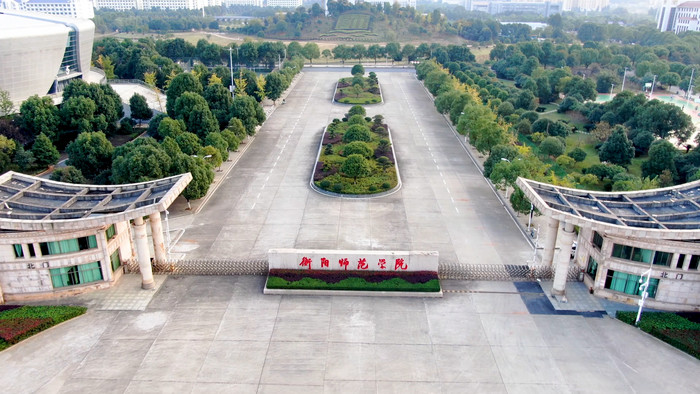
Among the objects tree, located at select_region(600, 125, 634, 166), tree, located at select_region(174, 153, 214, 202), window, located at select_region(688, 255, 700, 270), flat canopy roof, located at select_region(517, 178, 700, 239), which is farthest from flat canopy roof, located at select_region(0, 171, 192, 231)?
tree, located at select_region(600, 125, 634, 166)

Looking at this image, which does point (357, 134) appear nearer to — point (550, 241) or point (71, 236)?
point (550, 241)

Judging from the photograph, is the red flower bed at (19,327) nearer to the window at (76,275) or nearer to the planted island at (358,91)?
the window at (76,275)

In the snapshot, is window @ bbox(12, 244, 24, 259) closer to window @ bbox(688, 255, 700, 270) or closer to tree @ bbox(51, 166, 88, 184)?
tree @ bbox(51, 166, 88, 184)

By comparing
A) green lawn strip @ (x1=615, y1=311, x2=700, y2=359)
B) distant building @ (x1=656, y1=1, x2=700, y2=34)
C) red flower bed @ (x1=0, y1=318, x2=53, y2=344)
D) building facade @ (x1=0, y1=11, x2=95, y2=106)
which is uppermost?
distant building @ (x1=656, y1=1, x2=700, y2=34)

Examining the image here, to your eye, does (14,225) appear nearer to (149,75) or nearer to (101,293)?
(101,293)

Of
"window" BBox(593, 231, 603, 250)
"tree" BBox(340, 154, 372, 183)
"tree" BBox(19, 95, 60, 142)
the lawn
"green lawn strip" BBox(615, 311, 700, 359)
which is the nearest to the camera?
"green lawn strip" BBox(615, 311, 700, 359)

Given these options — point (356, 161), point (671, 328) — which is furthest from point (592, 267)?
point (356, 161)
